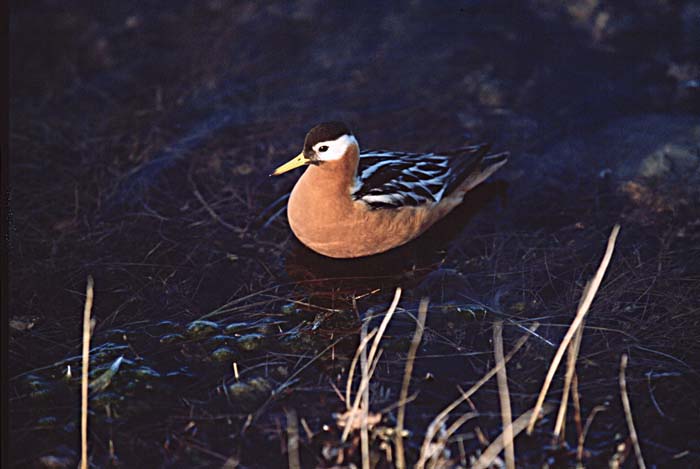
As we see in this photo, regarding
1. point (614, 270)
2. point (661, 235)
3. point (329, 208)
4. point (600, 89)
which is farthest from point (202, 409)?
point (600, 89)

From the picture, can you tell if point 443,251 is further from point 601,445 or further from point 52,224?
point 52,224

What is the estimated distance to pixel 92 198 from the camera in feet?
23.5

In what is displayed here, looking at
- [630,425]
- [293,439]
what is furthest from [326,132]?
[630,425]

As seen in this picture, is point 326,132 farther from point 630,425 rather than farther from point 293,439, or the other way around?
point 630,425

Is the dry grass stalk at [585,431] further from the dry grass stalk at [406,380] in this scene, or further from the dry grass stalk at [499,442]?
the dry grass stalk at [406,380]

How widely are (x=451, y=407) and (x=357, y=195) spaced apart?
6.88ft

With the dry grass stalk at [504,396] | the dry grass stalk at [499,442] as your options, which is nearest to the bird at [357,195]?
the dry grass stalk at [504,396]

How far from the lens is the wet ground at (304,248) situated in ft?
17.2

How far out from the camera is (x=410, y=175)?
6797 millimetres

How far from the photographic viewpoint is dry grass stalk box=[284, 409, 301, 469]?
193 inches

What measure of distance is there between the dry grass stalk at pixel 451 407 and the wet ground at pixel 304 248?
0.21 feet

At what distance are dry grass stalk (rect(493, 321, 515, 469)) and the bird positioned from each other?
1.19 meters

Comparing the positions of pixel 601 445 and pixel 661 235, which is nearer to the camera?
pixel 601 445

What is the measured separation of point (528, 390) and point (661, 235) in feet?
6.86
